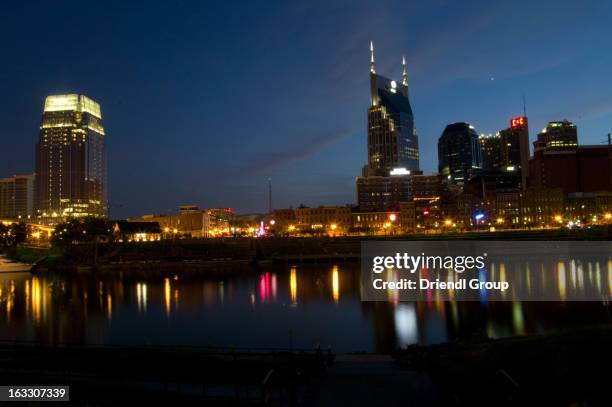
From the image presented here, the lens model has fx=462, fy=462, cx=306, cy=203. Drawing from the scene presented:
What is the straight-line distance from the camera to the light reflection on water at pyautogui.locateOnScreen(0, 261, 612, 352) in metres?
37.2

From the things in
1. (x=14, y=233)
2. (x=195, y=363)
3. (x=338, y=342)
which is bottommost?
(x=338, y=342)

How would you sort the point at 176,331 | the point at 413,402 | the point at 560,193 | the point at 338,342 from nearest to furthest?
the point at 413,402
the point at 338,342
the point at 176,331
the point at 560,193

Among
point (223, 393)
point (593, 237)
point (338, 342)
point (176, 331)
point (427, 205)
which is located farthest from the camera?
point (427, 205)

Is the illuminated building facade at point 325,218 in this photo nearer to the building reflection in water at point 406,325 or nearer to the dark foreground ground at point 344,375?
the building reflection in water at point 406,325

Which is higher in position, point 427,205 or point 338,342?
point 427,205

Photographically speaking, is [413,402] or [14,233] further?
[14,233]

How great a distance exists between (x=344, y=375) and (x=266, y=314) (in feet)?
99.9

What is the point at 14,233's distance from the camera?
122 metres

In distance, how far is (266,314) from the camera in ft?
156

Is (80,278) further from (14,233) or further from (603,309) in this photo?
(603,309)

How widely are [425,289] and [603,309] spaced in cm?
2265

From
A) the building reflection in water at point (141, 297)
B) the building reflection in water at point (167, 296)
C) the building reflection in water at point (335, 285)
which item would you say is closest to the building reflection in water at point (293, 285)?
the building reflection in water at point (335, 285)

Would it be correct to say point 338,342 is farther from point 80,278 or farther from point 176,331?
point 80,278

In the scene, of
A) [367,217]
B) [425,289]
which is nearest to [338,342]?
[425,289]
